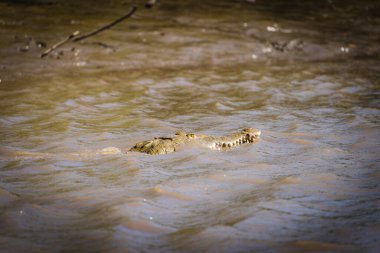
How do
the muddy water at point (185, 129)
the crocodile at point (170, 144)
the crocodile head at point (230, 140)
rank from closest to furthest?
the muddy water at point (185, 129), the crocodile at point (170, 144), the crocodile head at point (230, 140)

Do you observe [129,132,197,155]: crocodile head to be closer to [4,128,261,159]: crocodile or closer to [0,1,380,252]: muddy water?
[4,128,261,159]: crocodile

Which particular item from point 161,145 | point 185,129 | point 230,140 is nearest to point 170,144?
point 161,145

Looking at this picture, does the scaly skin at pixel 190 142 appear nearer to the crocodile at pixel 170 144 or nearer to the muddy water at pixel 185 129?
the crocodile at pixel 170 144

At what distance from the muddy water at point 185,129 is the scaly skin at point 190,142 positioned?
0.10m

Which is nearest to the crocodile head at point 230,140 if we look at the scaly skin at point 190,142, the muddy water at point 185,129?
the scaly skin at point 190,142

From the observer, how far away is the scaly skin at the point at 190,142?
416cm

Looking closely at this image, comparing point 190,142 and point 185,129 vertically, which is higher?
point 190,142

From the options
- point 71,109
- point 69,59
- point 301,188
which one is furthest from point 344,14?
point 301,188

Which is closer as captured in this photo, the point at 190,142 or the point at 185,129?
the point at 190,142

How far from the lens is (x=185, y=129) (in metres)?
5.08

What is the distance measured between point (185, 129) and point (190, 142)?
2.65ft

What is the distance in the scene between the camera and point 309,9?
13.8m

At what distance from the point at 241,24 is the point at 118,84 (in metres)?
5.44

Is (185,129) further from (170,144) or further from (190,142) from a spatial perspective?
(170,144)
